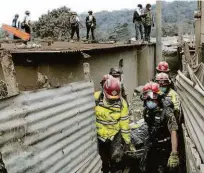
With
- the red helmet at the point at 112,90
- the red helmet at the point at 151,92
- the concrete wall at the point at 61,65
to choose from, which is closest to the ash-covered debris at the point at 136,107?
the concrete wall at the point at 61,65

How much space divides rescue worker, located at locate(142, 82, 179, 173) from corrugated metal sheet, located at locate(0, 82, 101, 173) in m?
1.10

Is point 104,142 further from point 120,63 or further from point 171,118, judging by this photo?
point 120,63

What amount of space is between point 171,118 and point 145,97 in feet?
1.70

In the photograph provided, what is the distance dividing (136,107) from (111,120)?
8095mm

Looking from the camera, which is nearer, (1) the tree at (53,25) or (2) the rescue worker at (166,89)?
(2) the rescue worker at (166,89)

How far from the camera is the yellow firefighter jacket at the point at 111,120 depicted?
5.28 metres

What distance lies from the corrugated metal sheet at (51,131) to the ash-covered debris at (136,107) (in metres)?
5.59

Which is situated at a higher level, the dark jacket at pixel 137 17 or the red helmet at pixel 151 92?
the dark jacket at pixel 137 17

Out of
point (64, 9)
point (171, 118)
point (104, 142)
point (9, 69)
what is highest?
point (64, 9)

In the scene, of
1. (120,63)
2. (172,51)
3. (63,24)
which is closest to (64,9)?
(63,24)

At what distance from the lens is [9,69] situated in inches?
134

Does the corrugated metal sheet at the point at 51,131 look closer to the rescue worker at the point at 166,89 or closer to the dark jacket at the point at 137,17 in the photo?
the rescue worker at the point at 166,89

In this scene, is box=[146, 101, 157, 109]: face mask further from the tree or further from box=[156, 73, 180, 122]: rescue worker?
the tree

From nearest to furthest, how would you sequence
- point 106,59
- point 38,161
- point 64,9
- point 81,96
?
point 38,161
point 81,96
point 106,59
point 64,9
